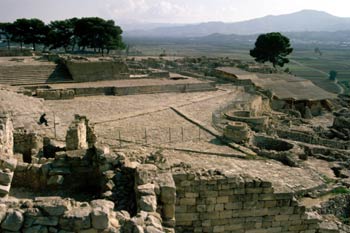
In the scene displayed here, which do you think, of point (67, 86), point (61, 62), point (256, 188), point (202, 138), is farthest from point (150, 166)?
point (61, 62)

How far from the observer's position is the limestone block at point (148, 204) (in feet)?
18.6

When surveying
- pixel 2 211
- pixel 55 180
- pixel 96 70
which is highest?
pixel 96 70

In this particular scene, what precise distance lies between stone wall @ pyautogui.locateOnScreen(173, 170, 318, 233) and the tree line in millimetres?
44176

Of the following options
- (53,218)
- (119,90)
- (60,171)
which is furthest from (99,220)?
(119,90)

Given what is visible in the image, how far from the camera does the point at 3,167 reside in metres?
6.72

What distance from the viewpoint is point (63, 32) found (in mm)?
49875

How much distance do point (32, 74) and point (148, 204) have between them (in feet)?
81.8

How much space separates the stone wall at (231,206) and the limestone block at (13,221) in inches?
126

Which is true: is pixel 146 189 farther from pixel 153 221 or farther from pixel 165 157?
pixel 165 157

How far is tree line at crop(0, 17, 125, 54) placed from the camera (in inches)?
1889

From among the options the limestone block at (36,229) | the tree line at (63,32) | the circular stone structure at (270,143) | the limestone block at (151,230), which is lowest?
the circular stone structure at (270,143)

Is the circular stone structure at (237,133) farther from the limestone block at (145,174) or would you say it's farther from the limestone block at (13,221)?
the limestone block at (13,221)

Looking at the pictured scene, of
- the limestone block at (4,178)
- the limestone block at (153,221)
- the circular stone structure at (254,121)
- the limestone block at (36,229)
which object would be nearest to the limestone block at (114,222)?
the limestone block at (153,221)

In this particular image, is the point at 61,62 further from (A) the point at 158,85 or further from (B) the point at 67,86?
(A) the point at 158,85
